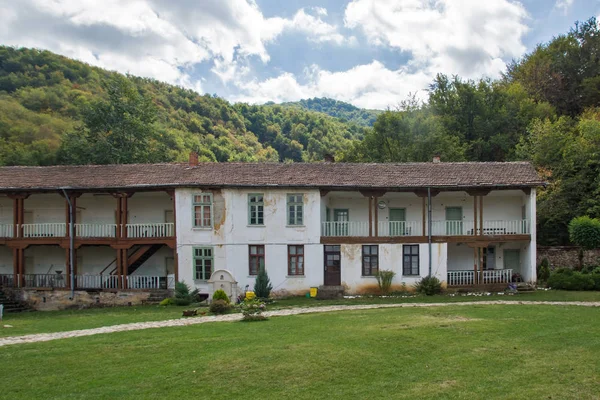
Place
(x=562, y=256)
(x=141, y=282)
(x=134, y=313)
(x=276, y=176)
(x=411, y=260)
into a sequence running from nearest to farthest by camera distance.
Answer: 1. (x=134, y=313)
2. (x=411, y=260)
3. (x=141, y=282)
4. (x=276, y=176)
5. (x=562, y=256)

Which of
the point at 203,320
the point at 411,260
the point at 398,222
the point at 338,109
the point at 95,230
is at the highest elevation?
the point at 338,109

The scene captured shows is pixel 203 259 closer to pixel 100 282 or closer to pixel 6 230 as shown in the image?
pixel 100 282

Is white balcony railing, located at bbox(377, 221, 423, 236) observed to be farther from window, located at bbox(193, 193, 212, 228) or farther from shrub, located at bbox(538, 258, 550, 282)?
window, located at bbox(193, 193, 212, 228)

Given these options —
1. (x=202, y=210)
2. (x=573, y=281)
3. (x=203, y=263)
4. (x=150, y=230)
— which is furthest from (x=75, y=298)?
(x=573, y=281)

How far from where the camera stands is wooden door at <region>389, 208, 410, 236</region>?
26.7 m

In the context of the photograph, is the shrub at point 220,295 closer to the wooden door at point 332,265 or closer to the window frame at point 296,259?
the window frame at point 296,259

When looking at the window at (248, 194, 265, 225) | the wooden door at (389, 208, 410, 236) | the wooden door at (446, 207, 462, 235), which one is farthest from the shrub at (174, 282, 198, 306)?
the wooden door at (446, 207, 462, 235)

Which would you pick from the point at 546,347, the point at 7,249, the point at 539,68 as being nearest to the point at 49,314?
the point at 7,249

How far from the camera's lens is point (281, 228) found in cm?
2638

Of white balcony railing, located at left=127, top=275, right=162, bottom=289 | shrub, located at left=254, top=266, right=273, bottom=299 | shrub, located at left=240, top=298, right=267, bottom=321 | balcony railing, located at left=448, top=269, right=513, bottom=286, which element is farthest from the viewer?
white balcony railing, located at left=127, top=275, right=162, bottom=289

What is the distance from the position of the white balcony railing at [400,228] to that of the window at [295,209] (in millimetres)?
4175

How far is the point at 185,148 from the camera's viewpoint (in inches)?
2549

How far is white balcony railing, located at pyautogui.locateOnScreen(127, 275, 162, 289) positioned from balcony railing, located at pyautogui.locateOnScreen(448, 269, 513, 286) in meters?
15.3

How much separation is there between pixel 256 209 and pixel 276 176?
6.70 feet
